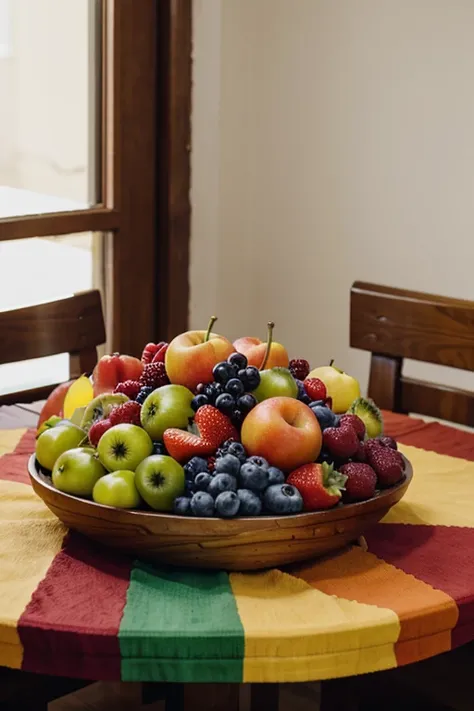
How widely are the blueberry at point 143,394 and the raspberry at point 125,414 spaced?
3 centimetres

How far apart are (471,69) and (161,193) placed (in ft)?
2.81

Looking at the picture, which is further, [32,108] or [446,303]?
[32,108]

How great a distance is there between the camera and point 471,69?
2.42 metres

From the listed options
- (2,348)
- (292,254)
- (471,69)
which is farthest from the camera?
(292,254)

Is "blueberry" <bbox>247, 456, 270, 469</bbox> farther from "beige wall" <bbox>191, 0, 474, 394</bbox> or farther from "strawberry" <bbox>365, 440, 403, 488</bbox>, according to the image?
"beige wall" <bbox>191, 0, 474, 394</bbox>

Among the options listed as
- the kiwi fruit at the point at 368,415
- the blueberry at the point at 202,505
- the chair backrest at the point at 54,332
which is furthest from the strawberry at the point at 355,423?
the chair backrest at the point at 54,332

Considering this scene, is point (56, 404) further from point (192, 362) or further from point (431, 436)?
point (431, 436)

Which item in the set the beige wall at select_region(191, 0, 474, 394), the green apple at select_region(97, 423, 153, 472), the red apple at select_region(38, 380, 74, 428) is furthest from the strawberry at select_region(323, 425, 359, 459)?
the beige wall at select_region(191, 0, 474, 394)

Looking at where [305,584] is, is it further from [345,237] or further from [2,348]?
[345,237]

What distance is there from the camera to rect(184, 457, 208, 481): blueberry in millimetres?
1161

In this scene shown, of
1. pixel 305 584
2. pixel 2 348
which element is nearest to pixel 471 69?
pixel 2 348

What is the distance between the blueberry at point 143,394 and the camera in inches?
51.7

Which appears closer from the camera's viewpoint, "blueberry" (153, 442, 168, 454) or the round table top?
the round table top

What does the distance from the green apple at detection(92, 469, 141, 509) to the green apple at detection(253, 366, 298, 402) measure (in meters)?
0.21
